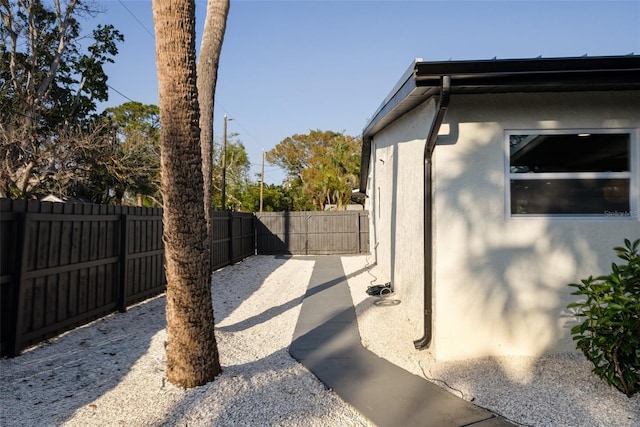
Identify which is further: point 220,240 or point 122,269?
point 220,240

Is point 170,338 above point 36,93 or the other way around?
the other way around

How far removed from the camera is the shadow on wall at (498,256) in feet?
15.5

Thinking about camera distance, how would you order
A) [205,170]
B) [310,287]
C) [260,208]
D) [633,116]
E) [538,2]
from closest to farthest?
[633,116] < [205,170] < [538,2] < [310,287] < [260,208]

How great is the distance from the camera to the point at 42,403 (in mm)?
3592

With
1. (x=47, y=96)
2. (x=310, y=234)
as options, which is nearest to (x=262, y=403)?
(x=310, y=234)

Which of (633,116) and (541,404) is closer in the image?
(541,404)

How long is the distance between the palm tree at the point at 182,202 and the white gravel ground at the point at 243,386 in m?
0.36

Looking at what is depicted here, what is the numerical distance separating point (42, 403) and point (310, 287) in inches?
280

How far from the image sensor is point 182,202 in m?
3.73

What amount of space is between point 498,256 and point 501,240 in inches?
7.4

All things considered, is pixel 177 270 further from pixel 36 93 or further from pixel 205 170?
pixel 36 93

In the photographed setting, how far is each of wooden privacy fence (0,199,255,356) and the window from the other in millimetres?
5724

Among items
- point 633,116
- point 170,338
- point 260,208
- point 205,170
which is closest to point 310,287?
point 205,170

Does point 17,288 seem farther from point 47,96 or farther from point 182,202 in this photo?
point 47,96
